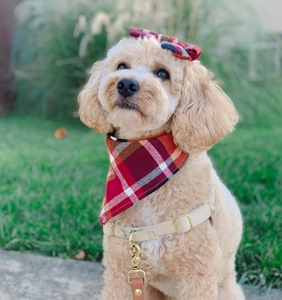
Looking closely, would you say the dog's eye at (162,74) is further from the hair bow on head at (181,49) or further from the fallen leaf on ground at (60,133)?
the fallen leaf on ground at (60,133)

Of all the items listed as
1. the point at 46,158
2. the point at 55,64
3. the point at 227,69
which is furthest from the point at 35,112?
the point at 227,69

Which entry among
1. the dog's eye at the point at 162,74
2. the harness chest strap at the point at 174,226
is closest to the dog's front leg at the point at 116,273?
the harness chest strap at the point at 174,226

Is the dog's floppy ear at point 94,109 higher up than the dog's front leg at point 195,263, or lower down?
higher up

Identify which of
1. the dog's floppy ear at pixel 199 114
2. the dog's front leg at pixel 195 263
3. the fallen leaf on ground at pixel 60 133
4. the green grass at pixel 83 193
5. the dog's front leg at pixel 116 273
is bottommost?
the fallen leaf on ground at pixel 60 133

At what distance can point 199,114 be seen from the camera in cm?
173

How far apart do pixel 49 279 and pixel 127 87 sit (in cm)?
135

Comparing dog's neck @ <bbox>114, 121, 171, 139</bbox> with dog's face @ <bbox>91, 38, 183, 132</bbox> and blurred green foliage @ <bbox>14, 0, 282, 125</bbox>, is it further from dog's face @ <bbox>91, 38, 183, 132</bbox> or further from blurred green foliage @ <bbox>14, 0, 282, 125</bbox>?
blurred green foliage @ <bbox>14, 0, 282, 125</bbox>

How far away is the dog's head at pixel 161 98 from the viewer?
1.66m

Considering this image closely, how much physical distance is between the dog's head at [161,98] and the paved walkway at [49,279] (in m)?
1.04

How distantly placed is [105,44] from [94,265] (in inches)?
171

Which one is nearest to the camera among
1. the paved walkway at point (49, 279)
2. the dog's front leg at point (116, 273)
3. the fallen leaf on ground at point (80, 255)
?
the dog's front leg at point (116, 273)

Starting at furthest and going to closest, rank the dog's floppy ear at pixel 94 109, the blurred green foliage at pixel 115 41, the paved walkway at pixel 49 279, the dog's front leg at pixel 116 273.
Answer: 1. the blurred green foliage at pixel 115 41
2. the paved walkway at pixel 49 279
3. the dog's floppy ear at pixel 94 109
4. the dog's front leg at pixel 116 273

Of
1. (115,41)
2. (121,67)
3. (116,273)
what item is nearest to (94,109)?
(121,67)

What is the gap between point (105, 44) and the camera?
6129 millimetres
